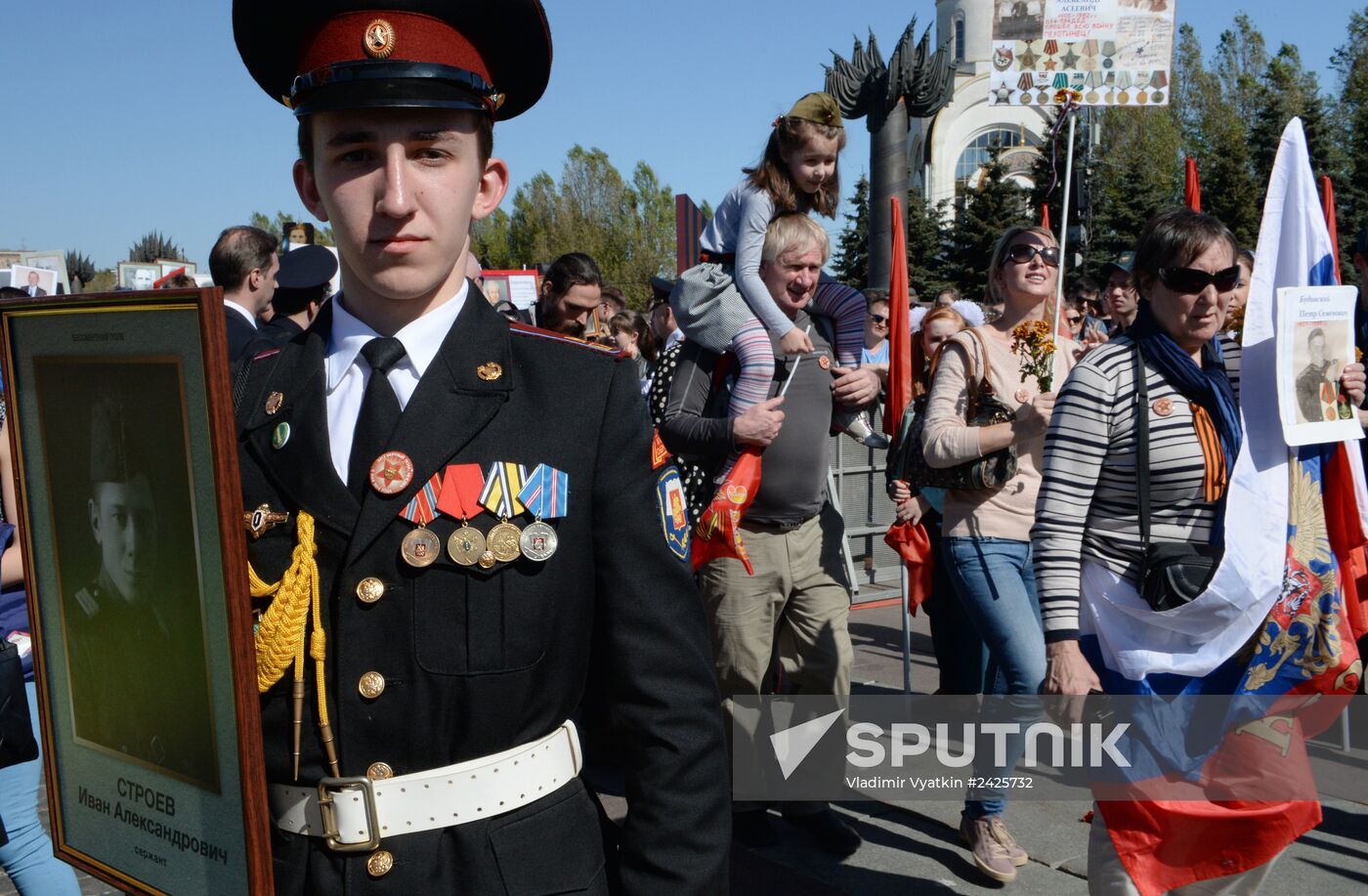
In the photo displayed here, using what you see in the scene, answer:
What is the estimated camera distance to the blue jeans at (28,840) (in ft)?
10.4

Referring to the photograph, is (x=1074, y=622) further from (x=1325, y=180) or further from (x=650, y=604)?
(x=1325, y=180)

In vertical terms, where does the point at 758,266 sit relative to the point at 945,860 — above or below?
above

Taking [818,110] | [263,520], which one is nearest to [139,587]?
[263,520]

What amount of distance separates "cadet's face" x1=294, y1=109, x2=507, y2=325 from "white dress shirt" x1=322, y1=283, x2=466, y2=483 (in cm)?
7

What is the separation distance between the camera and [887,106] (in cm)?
1349

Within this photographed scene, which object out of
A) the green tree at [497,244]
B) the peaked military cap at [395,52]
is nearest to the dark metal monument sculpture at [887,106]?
the peaked military cap at [395,52]

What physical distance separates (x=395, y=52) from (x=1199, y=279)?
226cm

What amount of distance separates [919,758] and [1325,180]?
111 inches

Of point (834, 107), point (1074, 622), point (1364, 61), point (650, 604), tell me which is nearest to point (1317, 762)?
point (1074, 622)

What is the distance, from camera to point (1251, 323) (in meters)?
3.12

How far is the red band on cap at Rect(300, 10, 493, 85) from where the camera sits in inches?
66.7

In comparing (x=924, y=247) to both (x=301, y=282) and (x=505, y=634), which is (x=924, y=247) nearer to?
(x=301, y=282)

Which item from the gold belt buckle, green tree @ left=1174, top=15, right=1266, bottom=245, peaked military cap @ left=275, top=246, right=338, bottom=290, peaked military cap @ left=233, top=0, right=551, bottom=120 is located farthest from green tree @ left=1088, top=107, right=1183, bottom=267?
the gold belt buckle

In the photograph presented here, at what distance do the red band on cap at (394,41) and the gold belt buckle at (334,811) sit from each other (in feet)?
3.29
